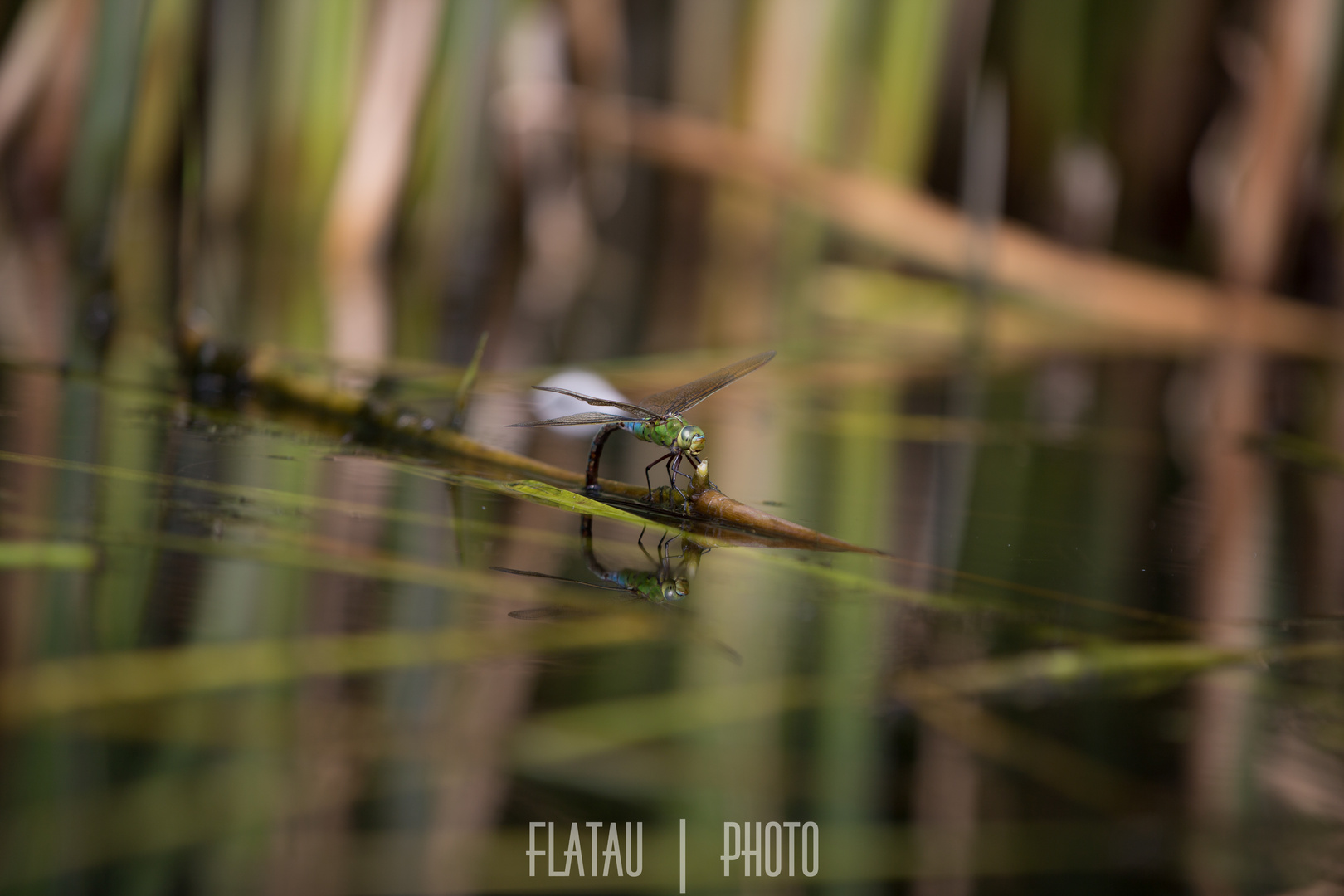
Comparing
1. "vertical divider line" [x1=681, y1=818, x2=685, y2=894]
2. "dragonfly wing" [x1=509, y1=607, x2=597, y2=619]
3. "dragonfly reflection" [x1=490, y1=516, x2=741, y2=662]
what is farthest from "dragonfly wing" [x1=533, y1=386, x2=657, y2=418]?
"vertical divider line" [x1=681, y1=818, x2=685, y2=894]

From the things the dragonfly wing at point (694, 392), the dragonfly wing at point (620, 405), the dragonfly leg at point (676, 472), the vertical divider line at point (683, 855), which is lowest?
the vertical divider line at point (683, 855)

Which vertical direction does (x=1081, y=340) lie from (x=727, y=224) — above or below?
below

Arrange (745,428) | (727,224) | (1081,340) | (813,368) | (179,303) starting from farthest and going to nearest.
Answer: (727,224)
(1081,340)
(813,368)
(179,303)
(745,428)

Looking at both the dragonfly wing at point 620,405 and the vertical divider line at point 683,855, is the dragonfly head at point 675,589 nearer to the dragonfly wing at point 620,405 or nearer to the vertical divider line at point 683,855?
the dragonfly wing at point 620,405

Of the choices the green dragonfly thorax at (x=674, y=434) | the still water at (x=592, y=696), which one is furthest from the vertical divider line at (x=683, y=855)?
the green dragonfly thorax at (x=674, y=434)

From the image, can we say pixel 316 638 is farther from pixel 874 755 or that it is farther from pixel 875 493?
pixel 875 493

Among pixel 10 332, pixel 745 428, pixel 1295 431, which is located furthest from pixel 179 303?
pixel 1295 431

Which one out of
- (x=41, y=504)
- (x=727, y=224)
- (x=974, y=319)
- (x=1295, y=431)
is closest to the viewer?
(x=41, y=504)
